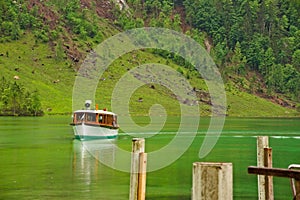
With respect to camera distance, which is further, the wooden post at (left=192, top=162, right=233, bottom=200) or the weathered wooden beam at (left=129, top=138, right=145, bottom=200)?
the weathered wooden beam at (left=129, top=138, right=145, bottom=200)

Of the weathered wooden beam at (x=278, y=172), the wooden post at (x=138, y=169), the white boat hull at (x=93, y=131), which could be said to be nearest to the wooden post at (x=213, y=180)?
the weathered wooden beam at (x=278, y=172)

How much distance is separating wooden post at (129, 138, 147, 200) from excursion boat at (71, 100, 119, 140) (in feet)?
194

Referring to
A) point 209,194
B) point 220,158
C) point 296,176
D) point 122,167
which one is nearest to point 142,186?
point 296,176

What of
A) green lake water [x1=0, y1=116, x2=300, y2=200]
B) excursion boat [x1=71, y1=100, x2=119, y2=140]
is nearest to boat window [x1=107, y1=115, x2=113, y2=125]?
excursion boat [x1=71, y1=100, x2=119, y2=140]

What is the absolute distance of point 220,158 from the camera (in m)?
53.2

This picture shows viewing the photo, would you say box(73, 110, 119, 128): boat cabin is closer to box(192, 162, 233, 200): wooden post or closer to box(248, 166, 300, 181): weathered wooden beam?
box(248, 166, 300, 181): weathered wooden beam

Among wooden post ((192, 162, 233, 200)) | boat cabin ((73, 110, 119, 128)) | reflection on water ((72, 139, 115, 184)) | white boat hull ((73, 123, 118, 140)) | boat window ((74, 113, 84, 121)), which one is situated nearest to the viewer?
wooden post ((192, 162, 233, 200))

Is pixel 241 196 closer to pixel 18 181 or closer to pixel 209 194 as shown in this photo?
pixel 18 181

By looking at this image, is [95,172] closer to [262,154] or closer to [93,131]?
[262,154]

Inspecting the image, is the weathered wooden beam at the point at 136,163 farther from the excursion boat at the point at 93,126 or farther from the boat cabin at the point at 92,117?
the boat cabin at the point at 92,117

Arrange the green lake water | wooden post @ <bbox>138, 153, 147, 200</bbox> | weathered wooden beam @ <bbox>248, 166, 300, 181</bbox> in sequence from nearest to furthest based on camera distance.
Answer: weathered wooden beam @ <bbox>248, 166, 300, 181</bbox>, wooden post @ <bbox>138, 153, 147, 200</bbox>, the green lake water

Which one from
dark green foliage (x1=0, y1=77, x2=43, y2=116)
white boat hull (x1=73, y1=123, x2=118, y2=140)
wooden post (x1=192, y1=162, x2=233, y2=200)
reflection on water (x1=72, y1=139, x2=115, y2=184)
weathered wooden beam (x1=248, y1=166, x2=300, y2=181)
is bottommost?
wooden post (x1=192, y1=162, x2=233, y2=200)

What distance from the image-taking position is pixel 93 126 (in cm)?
8212

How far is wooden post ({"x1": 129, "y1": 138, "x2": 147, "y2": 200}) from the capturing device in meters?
20.8
